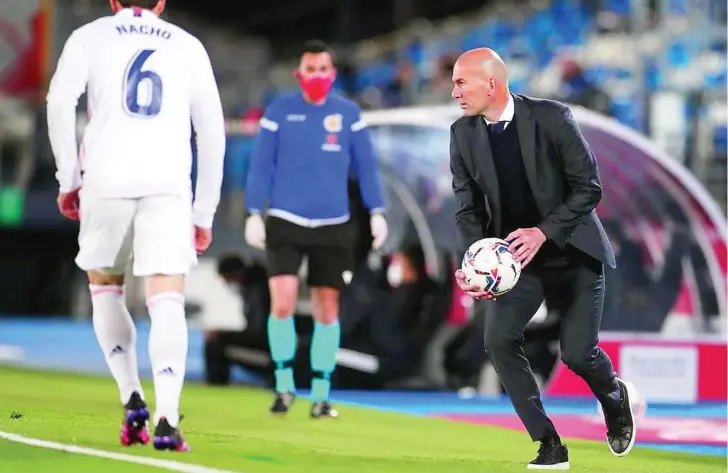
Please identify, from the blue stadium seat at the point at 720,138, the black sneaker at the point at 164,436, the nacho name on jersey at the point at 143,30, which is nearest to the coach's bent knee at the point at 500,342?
the black sneaker at the point at 164,436

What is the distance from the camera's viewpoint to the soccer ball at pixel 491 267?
574 centimetres

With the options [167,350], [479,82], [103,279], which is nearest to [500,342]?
[479,82]

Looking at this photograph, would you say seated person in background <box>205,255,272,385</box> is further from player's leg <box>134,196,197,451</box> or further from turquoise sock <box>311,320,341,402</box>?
player's leg <box>134,196,197,451</box>

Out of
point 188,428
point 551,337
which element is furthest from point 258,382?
point 188,428

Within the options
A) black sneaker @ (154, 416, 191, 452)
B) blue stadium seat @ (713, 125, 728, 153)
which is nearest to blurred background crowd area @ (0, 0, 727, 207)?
blue stadium seat @ (713, 125, 728, 153)

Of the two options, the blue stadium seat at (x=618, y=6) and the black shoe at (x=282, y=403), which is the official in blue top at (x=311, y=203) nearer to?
the black shoe at (x=282, y=403)

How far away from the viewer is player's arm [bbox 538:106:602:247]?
232 inches

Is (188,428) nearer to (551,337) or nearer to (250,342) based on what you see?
(250,342)

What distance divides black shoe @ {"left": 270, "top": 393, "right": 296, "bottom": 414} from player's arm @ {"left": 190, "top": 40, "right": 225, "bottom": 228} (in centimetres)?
316

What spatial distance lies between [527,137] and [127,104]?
1.72 m

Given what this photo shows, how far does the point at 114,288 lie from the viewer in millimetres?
5836

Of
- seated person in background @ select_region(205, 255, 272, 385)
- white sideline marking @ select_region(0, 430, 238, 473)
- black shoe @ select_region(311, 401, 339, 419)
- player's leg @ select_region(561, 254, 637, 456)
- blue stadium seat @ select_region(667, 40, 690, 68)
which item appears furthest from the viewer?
blue stadium seat @ select_region(667, 40, 690, 68)

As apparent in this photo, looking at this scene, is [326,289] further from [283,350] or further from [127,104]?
[127,104]

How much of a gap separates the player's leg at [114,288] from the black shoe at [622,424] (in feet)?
7.23
